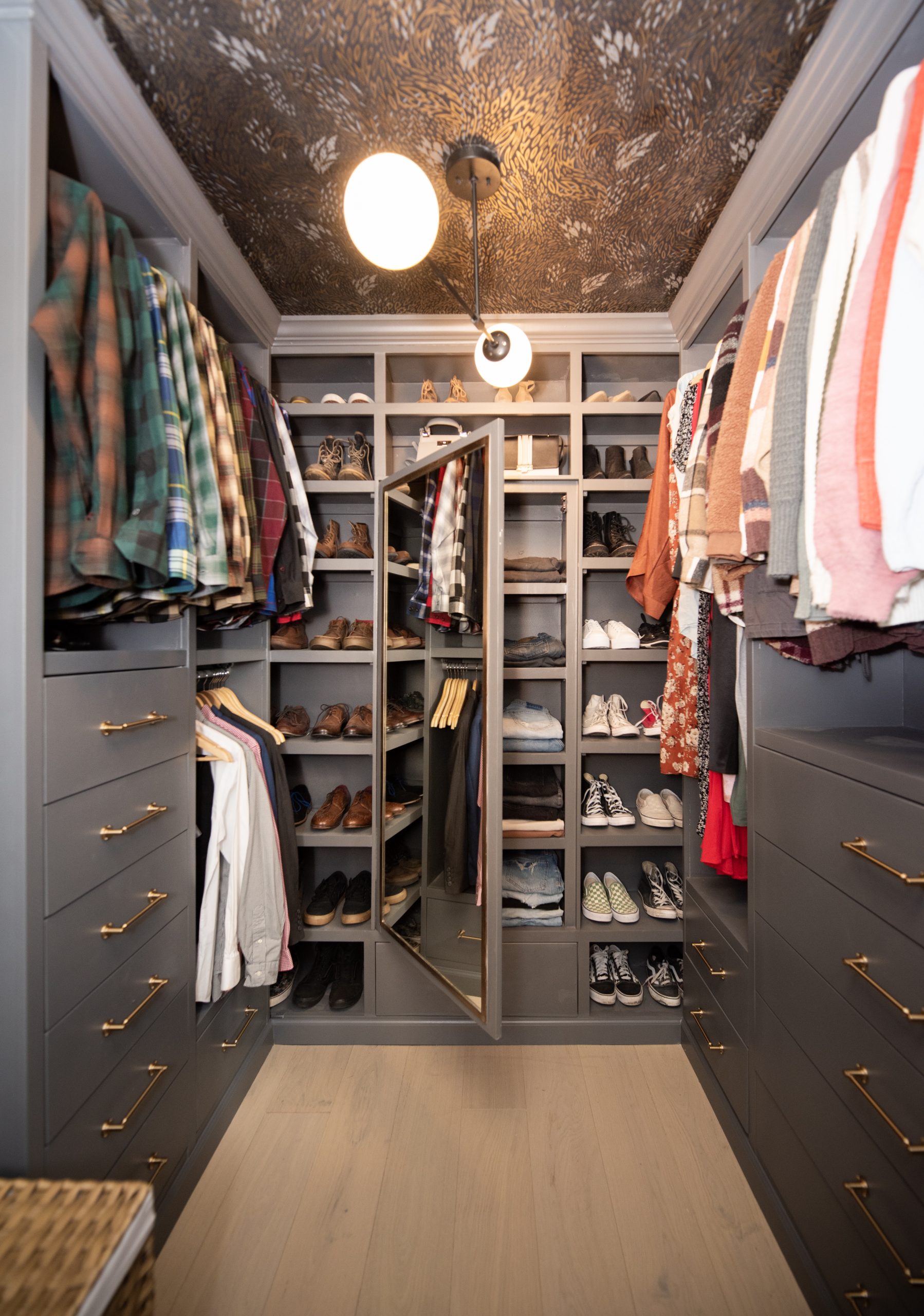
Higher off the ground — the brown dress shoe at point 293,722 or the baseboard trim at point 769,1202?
the brown dress shoe at point 293,722

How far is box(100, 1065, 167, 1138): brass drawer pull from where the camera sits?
1.04 metres

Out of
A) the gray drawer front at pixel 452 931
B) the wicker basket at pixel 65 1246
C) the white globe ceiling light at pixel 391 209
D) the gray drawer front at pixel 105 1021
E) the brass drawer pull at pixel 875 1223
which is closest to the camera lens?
the wicker basket at pixel 65 1246

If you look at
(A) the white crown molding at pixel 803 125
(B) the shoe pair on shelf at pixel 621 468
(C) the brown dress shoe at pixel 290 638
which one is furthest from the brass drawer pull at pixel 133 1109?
(A) the white crown molding at pixel 803 125

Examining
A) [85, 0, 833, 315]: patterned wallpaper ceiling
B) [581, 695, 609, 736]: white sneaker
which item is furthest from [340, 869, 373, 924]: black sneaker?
[85, 0, 833, 315]: patterned wallpaper ceiling

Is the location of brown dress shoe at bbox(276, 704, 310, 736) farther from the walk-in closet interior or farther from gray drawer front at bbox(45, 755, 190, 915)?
gray drawer front at bbox(45, 755, 190, 915)

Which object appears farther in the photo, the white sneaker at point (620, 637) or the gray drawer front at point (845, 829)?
the white sneaker at point (620, 637)

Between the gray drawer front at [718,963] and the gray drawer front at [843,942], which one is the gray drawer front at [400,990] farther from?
the gray drawer front at [843,942]

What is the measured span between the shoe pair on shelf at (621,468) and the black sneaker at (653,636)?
52 centimetres

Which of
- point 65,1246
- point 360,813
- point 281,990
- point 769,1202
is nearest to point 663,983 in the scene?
point 769,1202

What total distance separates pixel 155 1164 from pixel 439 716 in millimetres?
1170

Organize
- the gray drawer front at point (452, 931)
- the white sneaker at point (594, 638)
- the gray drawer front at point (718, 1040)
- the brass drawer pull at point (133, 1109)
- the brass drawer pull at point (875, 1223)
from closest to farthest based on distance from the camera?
the brass drawer pull at point (875, 1223) < the brass drawer pull at point (133, 1109) < the gray drawer front at point (718, 1040) < the gray drawer front at point (452, 931) < the white sneaker at point (594, 638)

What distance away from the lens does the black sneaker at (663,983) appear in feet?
6.22

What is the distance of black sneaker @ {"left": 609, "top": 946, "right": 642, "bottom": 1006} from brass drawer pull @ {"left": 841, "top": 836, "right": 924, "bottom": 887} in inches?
46.5

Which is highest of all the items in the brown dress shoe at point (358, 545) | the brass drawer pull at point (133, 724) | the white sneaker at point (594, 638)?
the brown dress shoe at point (358, 545)
